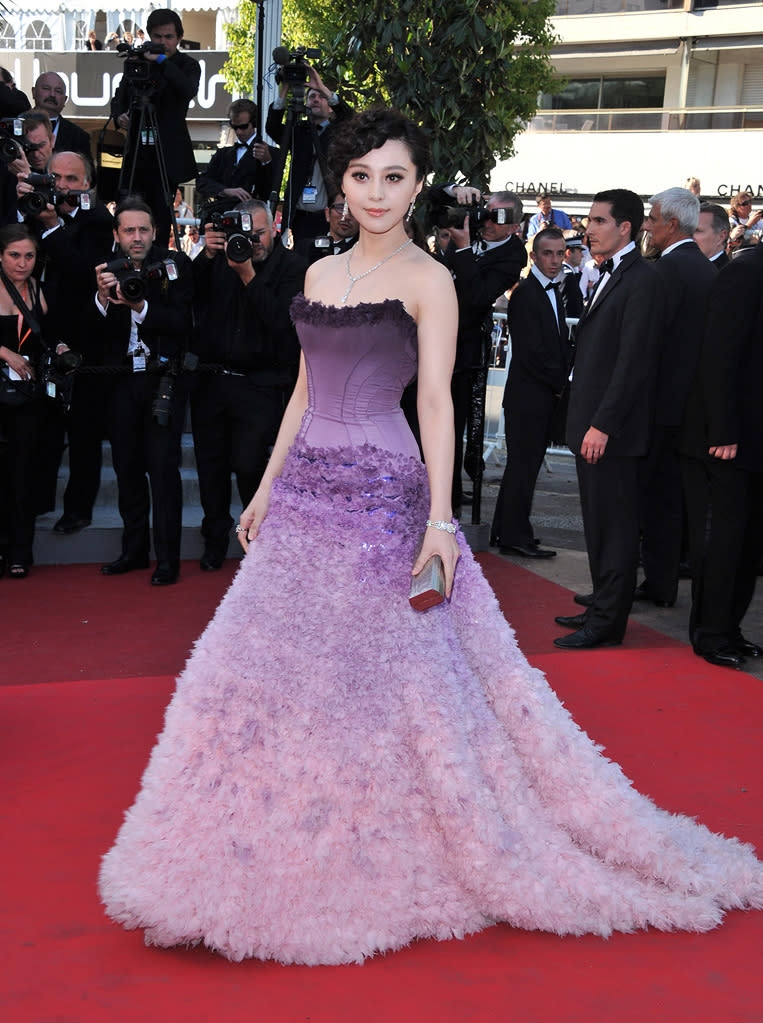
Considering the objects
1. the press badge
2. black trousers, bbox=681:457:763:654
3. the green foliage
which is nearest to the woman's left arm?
black trousers, bbox=681:457:763:654

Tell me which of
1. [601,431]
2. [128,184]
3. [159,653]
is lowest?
[159,653]

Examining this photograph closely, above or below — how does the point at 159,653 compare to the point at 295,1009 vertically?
below

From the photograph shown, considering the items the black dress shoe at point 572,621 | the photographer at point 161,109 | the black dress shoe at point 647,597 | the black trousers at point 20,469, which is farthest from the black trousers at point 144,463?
the black dress shoe at point 647,597

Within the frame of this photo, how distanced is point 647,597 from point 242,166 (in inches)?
157

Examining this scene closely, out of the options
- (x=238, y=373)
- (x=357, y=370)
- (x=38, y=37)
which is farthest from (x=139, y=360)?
(x=38, y=37)

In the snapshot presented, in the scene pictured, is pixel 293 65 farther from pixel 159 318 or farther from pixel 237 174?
pixel 159 318

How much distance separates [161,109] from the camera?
7.16 m

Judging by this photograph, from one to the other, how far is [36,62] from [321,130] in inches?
759

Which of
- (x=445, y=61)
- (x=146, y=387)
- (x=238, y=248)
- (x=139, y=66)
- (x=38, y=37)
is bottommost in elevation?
(x=146, y=387)

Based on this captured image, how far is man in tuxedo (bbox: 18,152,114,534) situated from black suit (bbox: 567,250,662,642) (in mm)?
2850

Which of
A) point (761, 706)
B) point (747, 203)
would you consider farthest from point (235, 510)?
point (747, 203)

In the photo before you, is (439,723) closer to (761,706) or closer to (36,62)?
(761,706)

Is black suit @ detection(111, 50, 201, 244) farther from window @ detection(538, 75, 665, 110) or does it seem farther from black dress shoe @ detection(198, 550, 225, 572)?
window @ detection(538, 75, 665, 110)

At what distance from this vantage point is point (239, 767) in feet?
7.70
